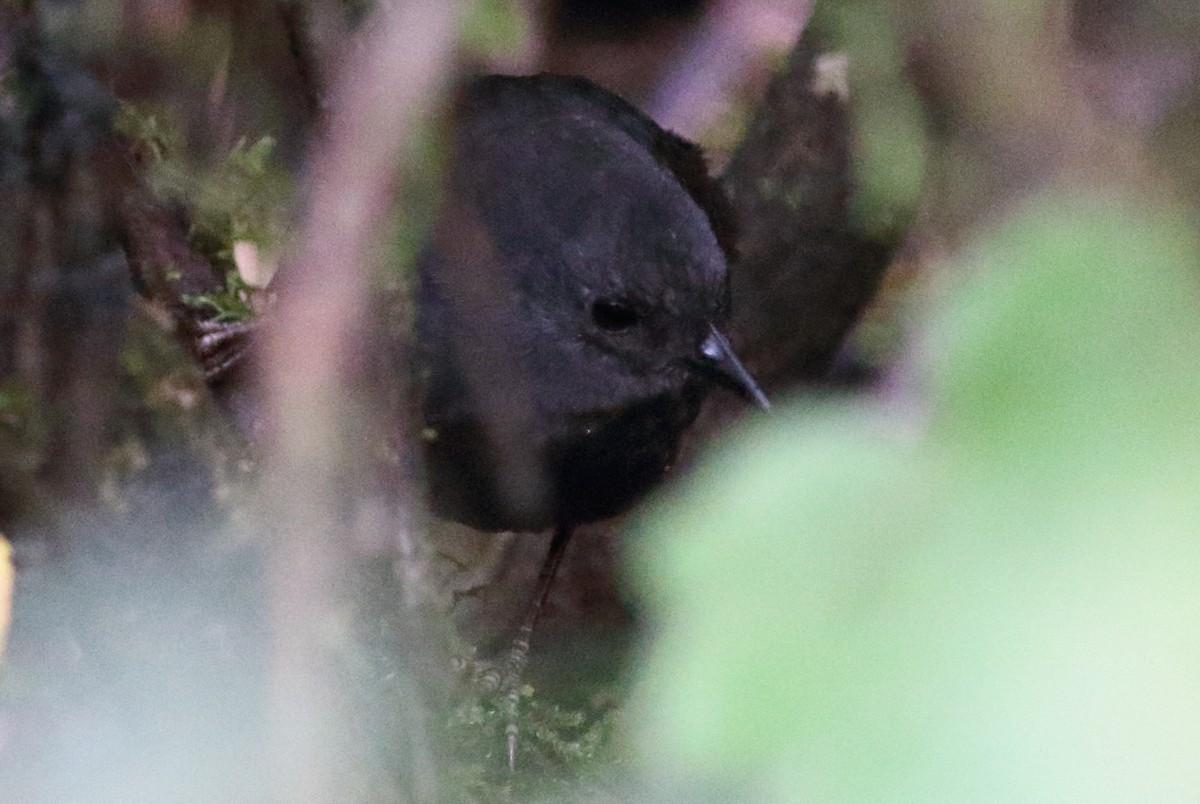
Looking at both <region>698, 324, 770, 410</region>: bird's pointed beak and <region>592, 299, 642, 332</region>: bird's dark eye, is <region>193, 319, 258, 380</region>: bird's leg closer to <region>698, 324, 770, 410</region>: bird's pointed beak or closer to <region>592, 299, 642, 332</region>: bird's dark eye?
<region>592, 299, 642, 332</region>: bird's dark eye

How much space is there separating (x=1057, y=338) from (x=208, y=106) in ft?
8.05

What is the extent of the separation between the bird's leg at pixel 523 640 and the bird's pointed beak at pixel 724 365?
2.07 feet

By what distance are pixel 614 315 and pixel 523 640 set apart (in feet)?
2.53

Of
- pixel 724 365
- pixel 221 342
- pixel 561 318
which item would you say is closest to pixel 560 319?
pixel 561 318

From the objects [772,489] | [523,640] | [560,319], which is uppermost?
[772,489]

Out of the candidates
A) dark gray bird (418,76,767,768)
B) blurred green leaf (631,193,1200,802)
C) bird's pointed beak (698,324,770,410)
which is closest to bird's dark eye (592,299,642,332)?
dark gray bird (418,76,767,768)

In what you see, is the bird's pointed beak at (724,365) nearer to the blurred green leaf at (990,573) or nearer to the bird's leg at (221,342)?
the bird's leg at (221,342)

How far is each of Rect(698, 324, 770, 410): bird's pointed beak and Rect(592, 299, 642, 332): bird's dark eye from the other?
0.44 ft

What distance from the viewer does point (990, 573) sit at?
50cm

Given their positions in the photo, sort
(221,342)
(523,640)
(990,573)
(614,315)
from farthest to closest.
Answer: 1. (523,640)
2. (614,315)
3. (221,342)
4. (990,573)

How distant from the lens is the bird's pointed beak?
2357 millimetres

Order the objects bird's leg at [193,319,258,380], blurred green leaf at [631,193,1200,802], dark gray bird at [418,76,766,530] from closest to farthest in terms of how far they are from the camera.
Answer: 1. blurred green leaf at [631,193,1200,802]
2. bird's leg at [193,319,258,380]
3. dark gray bird at [418,76,766,530]

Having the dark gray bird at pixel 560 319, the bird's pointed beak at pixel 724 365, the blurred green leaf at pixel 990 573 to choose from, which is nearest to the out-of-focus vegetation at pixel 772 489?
the blurred green leaf at pixel 990 573

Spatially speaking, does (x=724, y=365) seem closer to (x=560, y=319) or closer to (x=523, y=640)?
(x=560, y=319)
